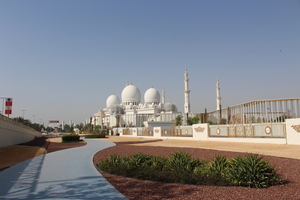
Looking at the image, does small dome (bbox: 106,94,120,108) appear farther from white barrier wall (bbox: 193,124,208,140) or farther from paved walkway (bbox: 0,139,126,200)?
paved walkway (bbox: 0,139,126,200)

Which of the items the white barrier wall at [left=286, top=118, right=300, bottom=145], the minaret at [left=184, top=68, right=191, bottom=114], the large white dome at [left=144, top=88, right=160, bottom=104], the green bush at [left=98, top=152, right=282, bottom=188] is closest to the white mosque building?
the large white dome at [left=144, top=88, right=160, bottom=104]

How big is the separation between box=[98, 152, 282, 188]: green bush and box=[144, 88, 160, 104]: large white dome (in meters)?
89.3

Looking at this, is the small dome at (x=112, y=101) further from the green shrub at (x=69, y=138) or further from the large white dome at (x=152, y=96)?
the green shrub at (x=69, y=138)

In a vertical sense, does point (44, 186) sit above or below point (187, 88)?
below

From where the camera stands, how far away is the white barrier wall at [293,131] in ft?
57.9

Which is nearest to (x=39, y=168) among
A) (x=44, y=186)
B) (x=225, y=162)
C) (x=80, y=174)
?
(x=80, y=174)

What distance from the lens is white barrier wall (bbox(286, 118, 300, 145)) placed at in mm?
17634

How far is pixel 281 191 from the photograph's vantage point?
611cm

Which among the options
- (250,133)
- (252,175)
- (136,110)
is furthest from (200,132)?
(136,110)

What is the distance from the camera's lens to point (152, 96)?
99188 mm

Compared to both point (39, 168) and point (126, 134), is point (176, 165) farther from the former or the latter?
point (126, 134)

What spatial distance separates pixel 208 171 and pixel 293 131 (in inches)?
523

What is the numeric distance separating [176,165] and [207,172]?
139 centimetres

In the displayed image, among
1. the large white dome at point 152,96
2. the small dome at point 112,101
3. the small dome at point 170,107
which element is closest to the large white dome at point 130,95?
the large white dome at point 152,96
